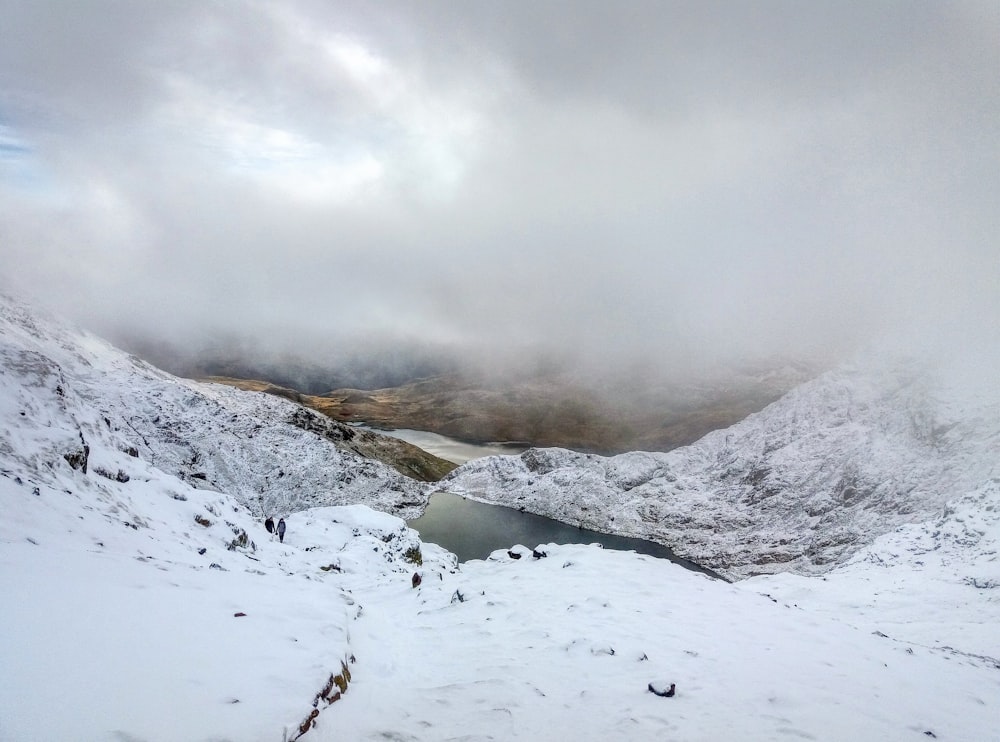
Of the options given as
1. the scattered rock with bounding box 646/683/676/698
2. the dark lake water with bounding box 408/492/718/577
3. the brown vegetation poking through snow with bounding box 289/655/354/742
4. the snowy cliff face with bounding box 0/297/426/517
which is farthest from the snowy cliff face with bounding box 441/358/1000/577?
the brown vegetation poking through snow with bounding box 289/655/354/742

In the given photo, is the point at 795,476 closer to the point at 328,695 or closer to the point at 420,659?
the point at 420,659

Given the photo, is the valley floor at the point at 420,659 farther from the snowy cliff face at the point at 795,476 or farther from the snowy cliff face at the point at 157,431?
the snowy cliff face at the point at 795,476

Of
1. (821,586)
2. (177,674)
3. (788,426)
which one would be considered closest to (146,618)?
(177,674)

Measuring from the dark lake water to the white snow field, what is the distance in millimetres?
84591

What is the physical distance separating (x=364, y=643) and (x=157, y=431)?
85.4m

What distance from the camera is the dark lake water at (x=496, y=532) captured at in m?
106

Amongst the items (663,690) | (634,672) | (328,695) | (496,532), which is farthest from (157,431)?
(663,690)

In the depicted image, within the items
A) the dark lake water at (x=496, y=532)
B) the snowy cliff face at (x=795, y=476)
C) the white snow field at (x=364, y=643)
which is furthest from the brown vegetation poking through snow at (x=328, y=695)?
the snowy cliff face at (x=795, y=476)

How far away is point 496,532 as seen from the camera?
11644 cm

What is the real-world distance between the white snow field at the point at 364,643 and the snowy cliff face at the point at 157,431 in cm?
26

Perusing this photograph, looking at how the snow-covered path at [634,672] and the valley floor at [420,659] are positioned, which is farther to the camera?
the snow-covered path at [634,672]

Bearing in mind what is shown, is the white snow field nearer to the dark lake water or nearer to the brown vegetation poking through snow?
the brown vegetation poking through snow

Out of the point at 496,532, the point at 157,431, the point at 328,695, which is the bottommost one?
the point at 496,532

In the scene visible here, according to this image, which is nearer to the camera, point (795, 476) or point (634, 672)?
point (634, 672)
